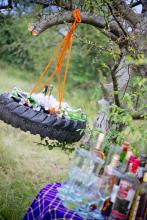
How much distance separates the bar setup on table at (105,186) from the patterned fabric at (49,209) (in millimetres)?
76

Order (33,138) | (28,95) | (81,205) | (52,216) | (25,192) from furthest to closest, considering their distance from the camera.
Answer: (33,138) → (25,192) → (28,95) → (52,216) → (81,205)

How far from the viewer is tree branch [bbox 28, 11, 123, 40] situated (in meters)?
3.10

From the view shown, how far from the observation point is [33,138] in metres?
6.70

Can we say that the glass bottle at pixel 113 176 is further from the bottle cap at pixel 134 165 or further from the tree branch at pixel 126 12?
the tree branch at pixel 126 12

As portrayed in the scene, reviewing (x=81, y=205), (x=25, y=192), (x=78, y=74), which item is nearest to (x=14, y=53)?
(x=78, y=74)

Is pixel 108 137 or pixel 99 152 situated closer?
pixel 99 152

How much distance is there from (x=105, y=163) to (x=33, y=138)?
453cm


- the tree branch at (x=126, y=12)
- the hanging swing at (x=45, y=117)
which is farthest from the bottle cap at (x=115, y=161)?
the tree branch at (x=126, y=12)

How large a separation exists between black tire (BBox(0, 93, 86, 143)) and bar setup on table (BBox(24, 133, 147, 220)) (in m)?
0.97

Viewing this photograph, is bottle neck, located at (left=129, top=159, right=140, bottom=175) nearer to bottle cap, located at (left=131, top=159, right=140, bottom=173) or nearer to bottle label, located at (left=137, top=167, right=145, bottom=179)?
bottle cap, located at (left=131, top=159, right=140, bottom=173)

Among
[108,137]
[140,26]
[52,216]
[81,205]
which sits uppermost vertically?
[140,26]

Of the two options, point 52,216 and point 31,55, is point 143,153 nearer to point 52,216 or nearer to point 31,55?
point 52,216

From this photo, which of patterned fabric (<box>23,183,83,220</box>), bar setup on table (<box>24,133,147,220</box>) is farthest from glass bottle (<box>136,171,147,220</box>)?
patterned fabric (<box>23,183,83,220</box>)

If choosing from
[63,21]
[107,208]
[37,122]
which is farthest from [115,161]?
[63,21]
